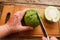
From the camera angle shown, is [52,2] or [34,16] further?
[52,2]

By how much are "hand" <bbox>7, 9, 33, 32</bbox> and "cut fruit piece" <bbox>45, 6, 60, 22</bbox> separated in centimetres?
12

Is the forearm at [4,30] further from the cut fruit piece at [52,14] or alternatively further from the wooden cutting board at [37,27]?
the cut fruit piece at [52,14]

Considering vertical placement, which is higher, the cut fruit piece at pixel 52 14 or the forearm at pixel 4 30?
the cut fruit piece at pixel 52 14

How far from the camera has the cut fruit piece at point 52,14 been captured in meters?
0.84

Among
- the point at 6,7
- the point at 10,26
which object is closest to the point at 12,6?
the point at 6,7

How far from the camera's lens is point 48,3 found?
0.92m

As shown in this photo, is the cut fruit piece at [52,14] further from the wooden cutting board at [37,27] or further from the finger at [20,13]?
the finger at [20,13]

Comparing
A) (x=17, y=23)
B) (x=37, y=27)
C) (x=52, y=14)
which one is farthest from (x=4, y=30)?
(x=52, y=14)

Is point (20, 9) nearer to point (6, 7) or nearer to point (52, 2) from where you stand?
point (6, 7)

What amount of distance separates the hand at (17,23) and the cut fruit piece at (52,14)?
12cm

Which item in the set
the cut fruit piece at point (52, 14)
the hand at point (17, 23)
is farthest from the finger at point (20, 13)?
the cut fruit piece at point (52, 14)

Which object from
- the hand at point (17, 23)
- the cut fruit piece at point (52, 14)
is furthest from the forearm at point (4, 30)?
the cut fruit piece at point (52, 14)

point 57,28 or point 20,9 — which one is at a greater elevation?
point 20,9

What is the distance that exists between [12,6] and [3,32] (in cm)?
17
